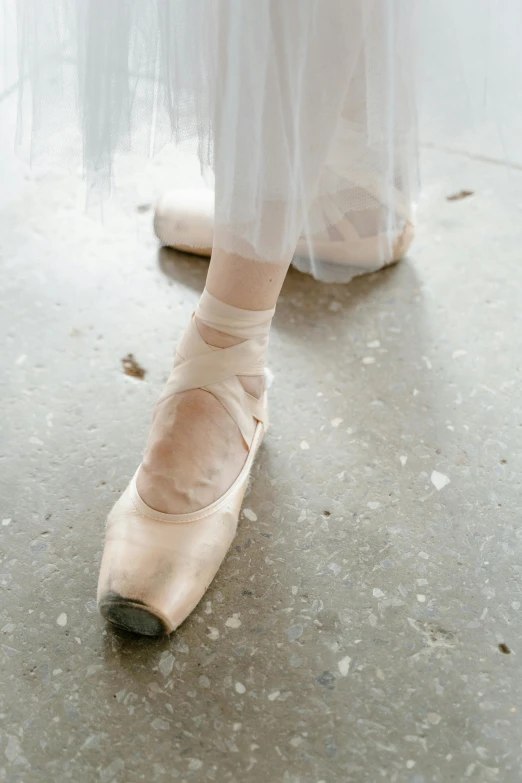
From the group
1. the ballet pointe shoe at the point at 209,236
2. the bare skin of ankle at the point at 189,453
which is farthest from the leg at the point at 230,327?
the ballet pointe shoe at the point at 209,236

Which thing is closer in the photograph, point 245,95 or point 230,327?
point 245,95

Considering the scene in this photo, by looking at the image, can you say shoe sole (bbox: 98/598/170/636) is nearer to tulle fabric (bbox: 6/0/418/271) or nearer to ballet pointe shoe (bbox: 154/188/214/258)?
tulle fabric (bbox: 6/0/418/271)

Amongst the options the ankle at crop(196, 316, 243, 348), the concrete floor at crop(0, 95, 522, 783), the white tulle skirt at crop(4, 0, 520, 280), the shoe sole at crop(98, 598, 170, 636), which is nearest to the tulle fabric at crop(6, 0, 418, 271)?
the white tulle skirt at crop(4, 0, 520, 280)

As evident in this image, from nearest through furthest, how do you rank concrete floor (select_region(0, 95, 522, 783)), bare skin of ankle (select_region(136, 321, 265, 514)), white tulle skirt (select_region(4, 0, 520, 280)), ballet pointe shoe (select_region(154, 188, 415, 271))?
1. white tulle skirt (select_region(4, 0, 520, 280))
2. concrete floor (select_region(0, 95, 522, 783))
3. bare skin of ankle (select_region(136, 321, 265, 514))
4. ballet pointe shoe (select_region(154, 188, 415, 271))

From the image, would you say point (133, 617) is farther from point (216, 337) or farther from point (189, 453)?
point (216, 337)

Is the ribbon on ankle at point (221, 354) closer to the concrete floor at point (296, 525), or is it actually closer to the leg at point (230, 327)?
the leg at point (230, 327)

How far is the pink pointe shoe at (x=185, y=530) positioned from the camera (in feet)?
2.53

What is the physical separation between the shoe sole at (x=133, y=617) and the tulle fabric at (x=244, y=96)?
36cm

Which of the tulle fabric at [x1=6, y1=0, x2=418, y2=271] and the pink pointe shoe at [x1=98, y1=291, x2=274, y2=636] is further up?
the tulle fabric at [x1=6, y1=0, x2=418, y2=271]

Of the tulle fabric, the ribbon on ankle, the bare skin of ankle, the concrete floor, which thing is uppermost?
the tulle fabric

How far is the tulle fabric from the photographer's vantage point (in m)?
0.62

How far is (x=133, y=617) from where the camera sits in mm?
772

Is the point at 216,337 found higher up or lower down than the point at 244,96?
lower down

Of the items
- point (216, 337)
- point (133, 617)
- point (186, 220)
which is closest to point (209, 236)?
point (186, 220)
